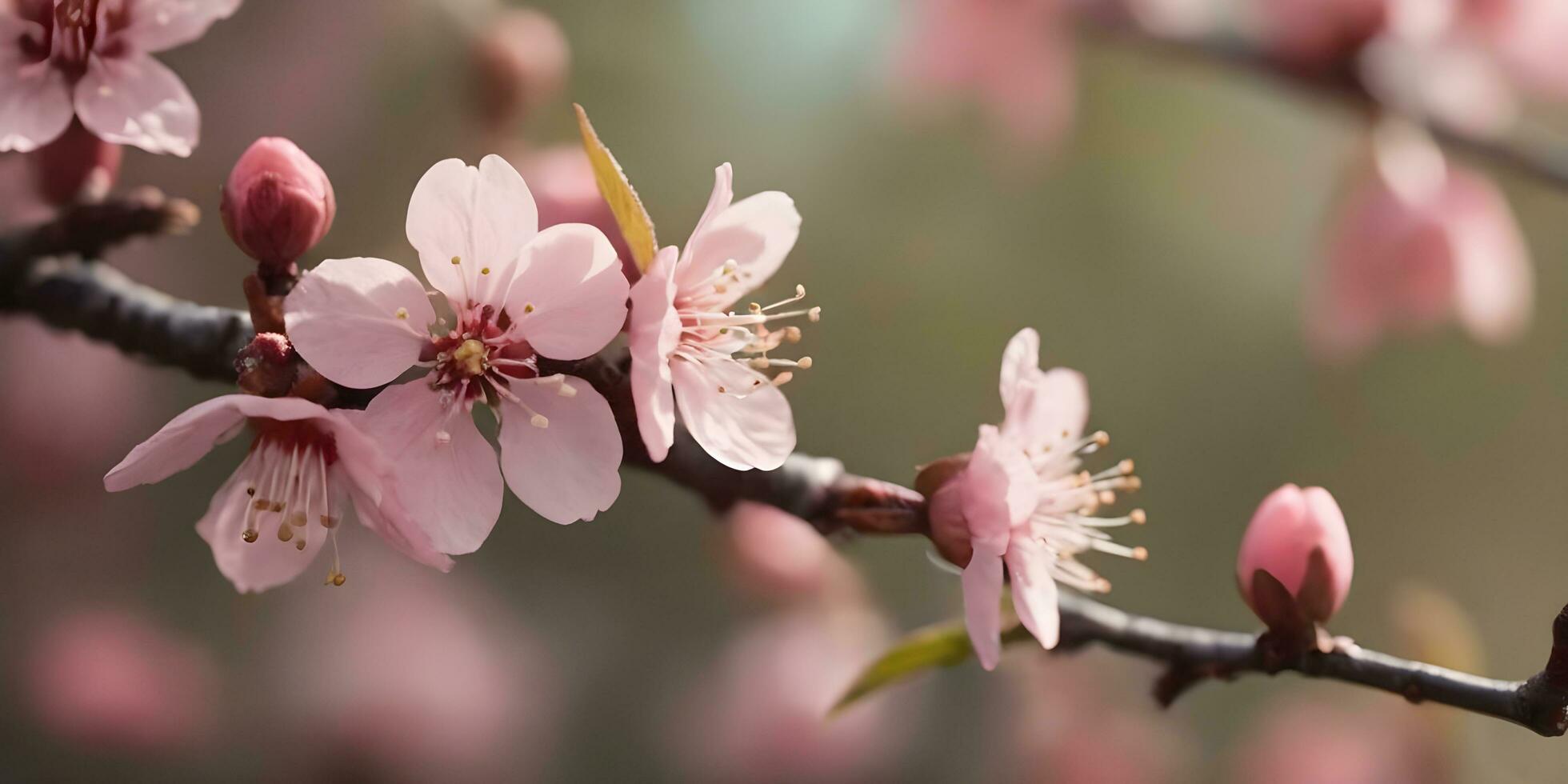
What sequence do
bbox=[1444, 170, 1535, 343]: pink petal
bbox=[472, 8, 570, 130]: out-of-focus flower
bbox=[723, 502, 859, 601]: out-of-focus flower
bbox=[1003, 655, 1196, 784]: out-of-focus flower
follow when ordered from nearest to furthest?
bbox=[472, 8, 570, 130]: out-of-focus flower
bbox=[723, 502, 859, 601]: out-of-focus flower
bbox=[1444, 170, 1535, 343]: pink petal
bbox=[1003, 655, 1196, 784]: out-of-focus flower

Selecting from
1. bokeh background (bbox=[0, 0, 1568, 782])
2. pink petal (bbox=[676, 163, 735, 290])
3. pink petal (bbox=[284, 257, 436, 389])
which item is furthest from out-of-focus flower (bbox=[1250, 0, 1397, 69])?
pink petal (bbox=[284, 257, 436, 389])

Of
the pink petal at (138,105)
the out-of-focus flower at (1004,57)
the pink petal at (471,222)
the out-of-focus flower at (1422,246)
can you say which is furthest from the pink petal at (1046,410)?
the out-of-focus flower at (1004,57)

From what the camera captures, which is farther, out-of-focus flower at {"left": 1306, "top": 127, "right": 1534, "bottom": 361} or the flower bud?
out-of-focus flower at {"left": 1306, "top": 127, "right": 1534, "bottom": 361}

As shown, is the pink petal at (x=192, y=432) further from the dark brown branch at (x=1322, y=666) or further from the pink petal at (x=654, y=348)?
the dark brown branch at (x=1322, y=666)

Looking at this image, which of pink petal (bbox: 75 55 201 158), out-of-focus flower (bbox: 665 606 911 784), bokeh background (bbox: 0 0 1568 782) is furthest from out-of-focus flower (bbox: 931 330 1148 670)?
out-of-focus flower (bbox: 665 606 911 784)

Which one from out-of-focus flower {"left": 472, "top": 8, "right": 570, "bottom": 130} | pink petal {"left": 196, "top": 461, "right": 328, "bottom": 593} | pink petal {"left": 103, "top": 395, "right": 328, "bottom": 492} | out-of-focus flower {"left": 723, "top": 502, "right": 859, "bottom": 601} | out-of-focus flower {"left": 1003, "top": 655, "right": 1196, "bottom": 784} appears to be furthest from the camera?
out-of-focus flower {"left": 1003, "top": 655, "right": 1196, "bottom": 784}

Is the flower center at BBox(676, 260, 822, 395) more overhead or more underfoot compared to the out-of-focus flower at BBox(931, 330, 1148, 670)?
more overhead

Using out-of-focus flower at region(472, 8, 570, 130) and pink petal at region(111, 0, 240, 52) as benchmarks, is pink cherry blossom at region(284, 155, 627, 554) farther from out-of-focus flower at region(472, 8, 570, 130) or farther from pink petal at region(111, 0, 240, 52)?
out-of-focus flower at region(472, 8, 570, 130)

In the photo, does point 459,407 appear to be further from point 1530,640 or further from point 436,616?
point 1530,640

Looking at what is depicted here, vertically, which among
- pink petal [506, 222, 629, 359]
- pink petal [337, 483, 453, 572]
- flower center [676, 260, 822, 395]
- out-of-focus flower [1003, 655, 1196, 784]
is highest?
pink petal [506, 222, 629, 359]
